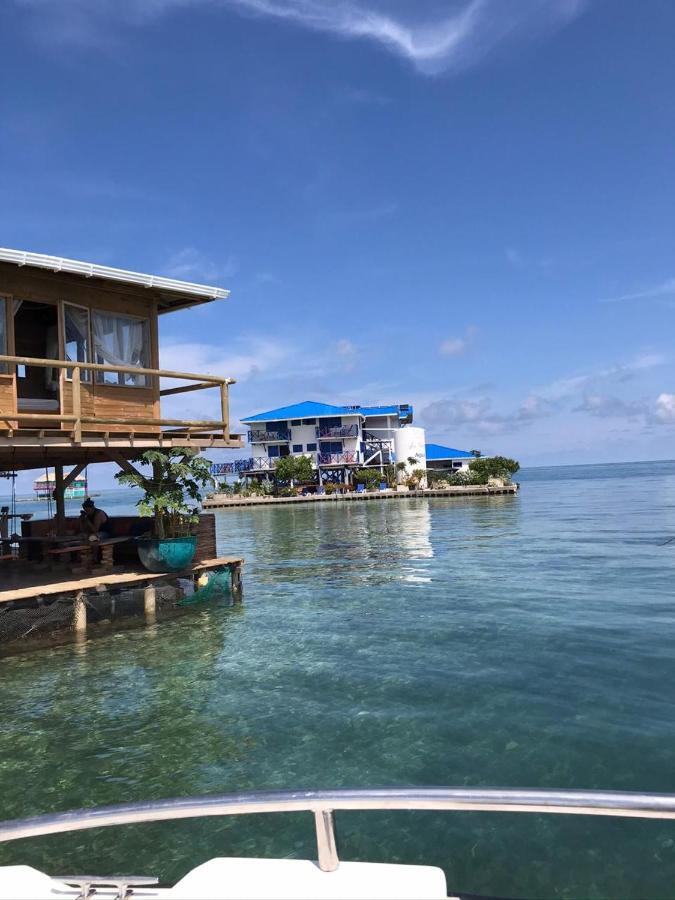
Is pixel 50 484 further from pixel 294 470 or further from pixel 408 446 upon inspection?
pixel 408 446

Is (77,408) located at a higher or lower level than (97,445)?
higher

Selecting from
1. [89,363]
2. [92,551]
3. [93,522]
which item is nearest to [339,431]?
[93,522]

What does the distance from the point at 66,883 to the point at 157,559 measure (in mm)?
11219

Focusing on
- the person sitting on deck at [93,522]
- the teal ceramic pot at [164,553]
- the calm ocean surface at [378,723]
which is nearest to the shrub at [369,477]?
the calm ocean surface at [378,723]

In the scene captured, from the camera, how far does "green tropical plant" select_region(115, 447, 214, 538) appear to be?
541 inches

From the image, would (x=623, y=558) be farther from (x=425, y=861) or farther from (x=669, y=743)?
(x=425, y=861)

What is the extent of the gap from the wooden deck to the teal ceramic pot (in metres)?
0.17

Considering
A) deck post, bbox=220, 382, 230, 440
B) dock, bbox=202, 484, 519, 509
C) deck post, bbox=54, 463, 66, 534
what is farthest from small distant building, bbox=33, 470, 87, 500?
dock, bbox=202, 484, 519, 509

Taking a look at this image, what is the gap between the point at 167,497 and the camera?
1371 centimetres

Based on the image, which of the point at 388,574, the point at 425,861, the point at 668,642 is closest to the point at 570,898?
the point at 425,861

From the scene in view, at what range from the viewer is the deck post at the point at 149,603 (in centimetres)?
1360

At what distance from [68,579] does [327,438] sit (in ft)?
229

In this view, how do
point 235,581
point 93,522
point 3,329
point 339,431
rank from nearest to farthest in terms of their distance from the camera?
point 3,329 → point 235,581 → point 93,522 → point 339,431

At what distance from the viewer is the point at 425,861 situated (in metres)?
5.36
